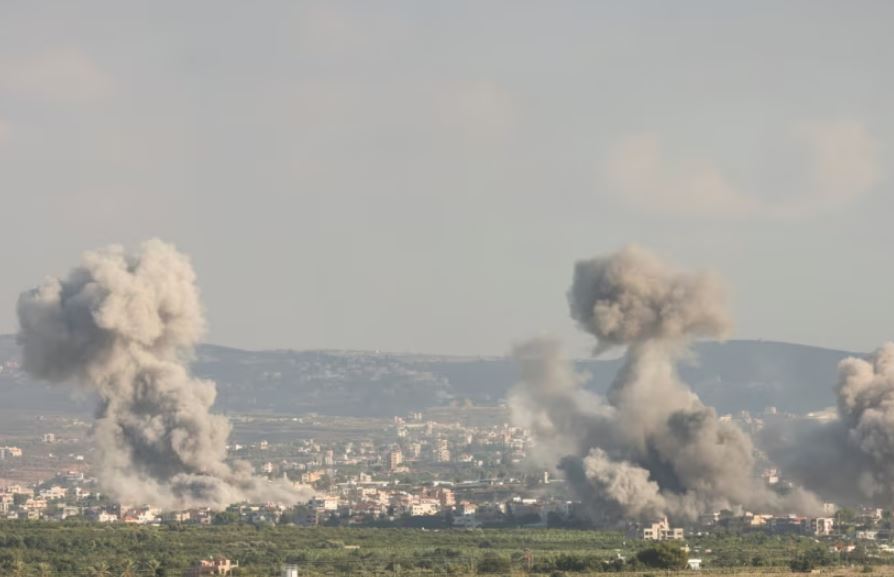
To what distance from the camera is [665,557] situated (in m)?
61.0

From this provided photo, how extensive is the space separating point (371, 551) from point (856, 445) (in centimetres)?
2103

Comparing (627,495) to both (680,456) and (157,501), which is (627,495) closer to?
(680,456)

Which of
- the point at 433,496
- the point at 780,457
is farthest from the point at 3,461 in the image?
the point at 780,457

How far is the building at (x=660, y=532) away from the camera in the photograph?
76.5 m

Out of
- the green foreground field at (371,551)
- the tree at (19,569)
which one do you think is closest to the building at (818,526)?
the green foreground field at (371,551)

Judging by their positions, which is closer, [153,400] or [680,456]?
[680,456]

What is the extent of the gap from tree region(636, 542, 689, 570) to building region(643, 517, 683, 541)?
46.3 feet

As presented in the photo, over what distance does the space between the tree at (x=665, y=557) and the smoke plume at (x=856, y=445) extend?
59.2ft

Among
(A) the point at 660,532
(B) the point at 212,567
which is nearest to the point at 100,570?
(B) the point at 212,567

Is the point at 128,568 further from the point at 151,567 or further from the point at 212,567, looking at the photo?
the point at 212,567

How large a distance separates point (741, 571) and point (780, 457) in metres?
29.1

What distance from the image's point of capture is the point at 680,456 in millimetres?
79188

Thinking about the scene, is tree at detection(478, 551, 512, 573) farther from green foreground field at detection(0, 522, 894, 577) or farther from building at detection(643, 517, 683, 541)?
building at detection(643, 517, 683, 541)

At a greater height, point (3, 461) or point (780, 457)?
point (3, 461)
